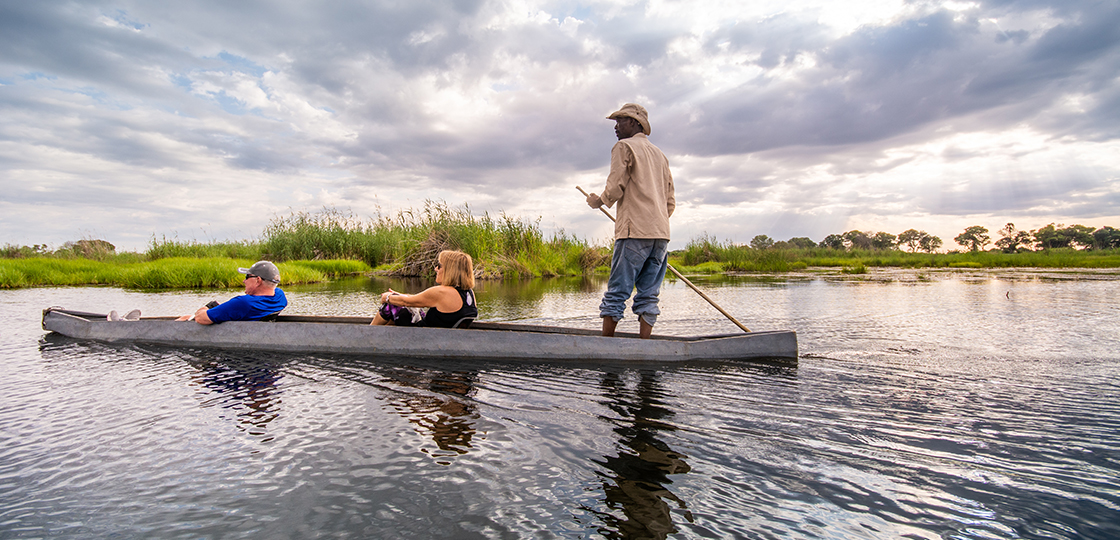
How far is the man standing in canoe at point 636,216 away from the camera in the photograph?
514 cm

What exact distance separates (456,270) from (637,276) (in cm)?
190

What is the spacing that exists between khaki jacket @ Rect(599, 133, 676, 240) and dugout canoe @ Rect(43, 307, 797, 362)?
109 cm

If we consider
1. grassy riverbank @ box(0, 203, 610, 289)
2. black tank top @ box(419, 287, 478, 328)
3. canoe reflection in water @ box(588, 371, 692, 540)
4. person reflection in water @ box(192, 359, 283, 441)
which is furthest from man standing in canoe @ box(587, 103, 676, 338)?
grassy riverbank @ box(0, 203, 610, 289)

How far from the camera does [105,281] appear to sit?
52.2ft

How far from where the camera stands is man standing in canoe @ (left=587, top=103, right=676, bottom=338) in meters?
5.14

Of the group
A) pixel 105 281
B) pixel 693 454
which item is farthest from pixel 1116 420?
pixel 105 281

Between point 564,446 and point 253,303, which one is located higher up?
point 253,303

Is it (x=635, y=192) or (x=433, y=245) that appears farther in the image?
(x=433, y=245)

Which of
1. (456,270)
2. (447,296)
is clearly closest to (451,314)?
(447,296)

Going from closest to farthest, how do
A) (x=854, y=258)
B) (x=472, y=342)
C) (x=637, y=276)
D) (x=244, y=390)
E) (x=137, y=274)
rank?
(x=244, y=390), (x=472, y=342), (x=637, y=276), (x=137, y=274), (x=854, y=258)

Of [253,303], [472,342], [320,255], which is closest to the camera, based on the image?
[472,342]

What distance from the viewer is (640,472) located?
7.90 ft

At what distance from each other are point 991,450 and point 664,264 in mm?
3215

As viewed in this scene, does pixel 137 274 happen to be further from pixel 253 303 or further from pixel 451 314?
pixel 451 314
